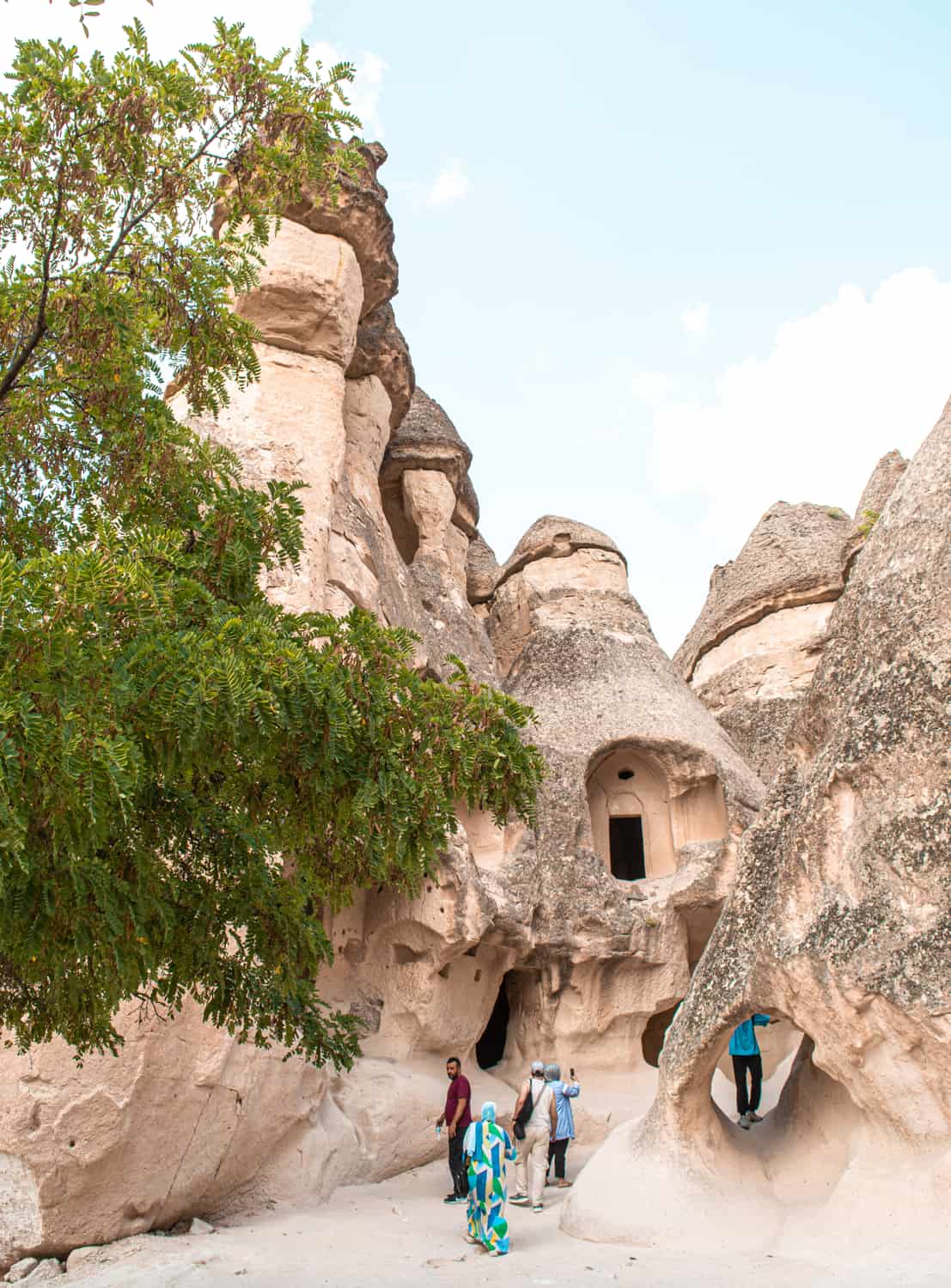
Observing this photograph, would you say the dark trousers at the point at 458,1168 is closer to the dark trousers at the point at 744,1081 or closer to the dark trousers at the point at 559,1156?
the dark trousers at the point at 559,1156

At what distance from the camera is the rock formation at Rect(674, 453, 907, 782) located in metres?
16.3

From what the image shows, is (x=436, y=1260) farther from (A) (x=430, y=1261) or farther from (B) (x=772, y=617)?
(B) (x=772, y=617)

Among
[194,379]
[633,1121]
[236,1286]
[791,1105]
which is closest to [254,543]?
[194,379]

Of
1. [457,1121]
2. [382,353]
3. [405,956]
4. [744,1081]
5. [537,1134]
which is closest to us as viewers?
[537,1134]

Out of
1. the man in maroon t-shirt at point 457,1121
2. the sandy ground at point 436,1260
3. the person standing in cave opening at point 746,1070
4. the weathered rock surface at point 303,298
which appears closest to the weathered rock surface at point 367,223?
the weathered rock surface at point 303,298

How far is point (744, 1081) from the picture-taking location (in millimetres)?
8641

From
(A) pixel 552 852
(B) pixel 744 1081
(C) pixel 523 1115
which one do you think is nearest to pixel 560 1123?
(C) pixel 523 1115

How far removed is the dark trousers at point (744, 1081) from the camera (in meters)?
8.57

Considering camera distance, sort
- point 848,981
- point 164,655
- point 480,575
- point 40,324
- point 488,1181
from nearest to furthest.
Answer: point 164,655 < point 40,324 < point 848,981 < point 488,1181 < point 480,575

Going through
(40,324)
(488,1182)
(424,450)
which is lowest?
(488,1182)

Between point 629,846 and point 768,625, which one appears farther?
point 768,625

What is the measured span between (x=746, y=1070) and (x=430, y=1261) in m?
3.23

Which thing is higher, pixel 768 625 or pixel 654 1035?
pixel 768 625

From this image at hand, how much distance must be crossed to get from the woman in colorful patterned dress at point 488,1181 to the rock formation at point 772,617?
9473 mm
